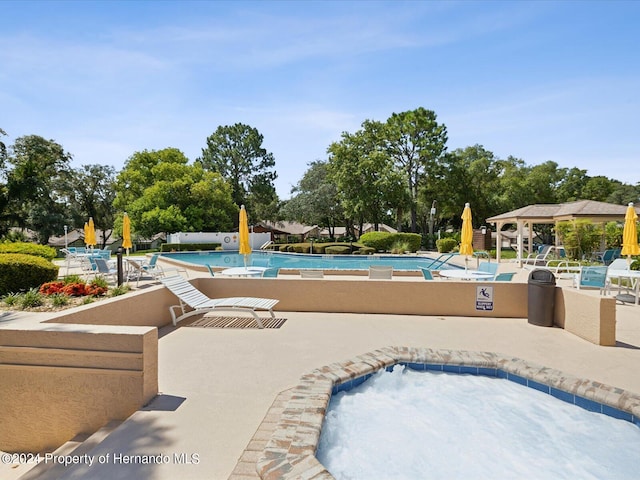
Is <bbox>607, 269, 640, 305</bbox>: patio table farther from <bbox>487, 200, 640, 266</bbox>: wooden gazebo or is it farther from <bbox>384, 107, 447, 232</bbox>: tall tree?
<bbox>384, 107, 447, 232</bbox>: tall tree

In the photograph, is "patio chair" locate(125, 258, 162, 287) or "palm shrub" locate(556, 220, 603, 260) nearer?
"patio chair" locate(125, 258, 162, 287)

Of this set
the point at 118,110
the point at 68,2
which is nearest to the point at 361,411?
the point at 68,2

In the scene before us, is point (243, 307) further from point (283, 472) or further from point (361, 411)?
point (283, 472)

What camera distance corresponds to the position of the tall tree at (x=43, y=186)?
31188mm

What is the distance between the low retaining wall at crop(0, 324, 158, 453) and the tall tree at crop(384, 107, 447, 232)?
32.8m

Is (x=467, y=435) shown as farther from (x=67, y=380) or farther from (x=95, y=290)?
(x=95, y=290)

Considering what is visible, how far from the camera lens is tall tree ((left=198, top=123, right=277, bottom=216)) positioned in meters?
51.2

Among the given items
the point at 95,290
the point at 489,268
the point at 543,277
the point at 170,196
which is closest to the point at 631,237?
the point at 489,268

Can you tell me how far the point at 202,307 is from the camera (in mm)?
6855

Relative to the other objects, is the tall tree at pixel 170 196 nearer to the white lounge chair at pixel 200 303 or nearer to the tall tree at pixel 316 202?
the tall tree at pixel 316 202

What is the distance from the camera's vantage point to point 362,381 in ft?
14.6

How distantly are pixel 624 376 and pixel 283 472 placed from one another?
4.50 meters

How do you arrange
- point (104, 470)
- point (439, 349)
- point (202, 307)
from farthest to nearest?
point (202, 307)
point (439, 349)
point (104, 470)

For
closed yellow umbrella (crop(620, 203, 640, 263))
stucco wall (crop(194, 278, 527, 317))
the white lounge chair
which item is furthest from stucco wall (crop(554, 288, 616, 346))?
the white lounge chair
